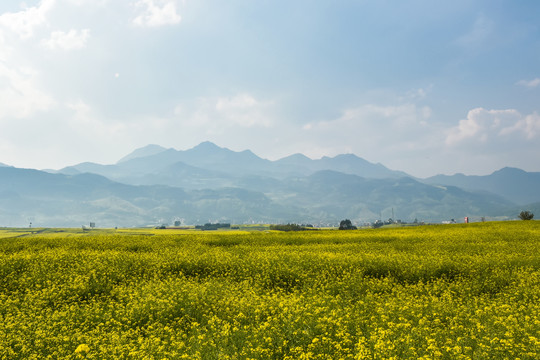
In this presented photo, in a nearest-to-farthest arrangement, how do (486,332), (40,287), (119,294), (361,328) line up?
(486,332)
(361,328)
(119,294)
(40,287)

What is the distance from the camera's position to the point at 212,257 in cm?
2327

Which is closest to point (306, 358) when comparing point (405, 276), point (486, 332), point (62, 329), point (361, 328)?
point (361, 328)

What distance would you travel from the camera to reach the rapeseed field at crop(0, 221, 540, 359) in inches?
377

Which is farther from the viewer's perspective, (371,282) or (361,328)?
(371,282)

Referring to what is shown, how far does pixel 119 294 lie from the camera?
16188mm

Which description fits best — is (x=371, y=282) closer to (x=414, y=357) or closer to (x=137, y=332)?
(x=414, y=357)

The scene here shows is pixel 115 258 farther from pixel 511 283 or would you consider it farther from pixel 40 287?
pixel 511 283

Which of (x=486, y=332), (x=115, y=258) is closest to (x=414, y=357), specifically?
(x=486, y=332)

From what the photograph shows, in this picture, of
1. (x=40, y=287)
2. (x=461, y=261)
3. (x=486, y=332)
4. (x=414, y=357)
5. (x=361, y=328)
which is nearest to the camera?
(x=414, y=357)

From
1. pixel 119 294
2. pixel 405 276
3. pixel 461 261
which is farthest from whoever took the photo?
pixel 461 261

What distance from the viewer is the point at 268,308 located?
1301cm

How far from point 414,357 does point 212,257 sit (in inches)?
654

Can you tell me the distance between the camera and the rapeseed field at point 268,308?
9.58m

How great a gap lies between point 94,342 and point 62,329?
207cm
